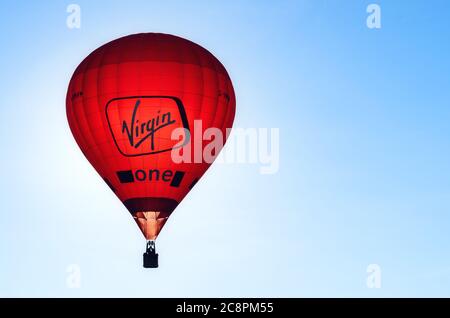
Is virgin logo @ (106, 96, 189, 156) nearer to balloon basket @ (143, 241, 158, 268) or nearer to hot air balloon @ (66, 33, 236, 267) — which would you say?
hot air balloon @ (66, 33, 236, 267)

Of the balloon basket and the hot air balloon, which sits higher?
the hot air balloon

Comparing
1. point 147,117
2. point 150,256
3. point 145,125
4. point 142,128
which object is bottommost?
point 150,256

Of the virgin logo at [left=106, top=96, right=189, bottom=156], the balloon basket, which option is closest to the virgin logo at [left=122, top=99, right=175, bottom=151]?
the virgin logo at [left=106, top=96, right=189, bottom=156]

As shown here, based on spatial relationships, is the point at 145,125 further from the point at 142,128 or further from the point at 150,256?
the point at 150,256

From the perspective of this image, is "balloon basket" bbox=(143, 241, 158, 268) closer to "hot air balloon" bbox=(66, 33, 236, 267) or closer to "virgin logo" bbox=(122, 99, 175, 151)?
"hot air balloon" bbox=(66, 33, 236, 267)

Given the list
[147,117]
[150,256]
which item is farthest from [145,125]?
[150,256]

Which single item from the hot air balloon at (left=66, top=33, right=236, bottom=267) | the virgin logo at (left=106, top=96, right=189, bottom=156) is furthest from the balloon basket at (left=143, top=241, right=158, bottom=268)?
the virgin logo at (left=106, top=96, right=189, bottom=156)
